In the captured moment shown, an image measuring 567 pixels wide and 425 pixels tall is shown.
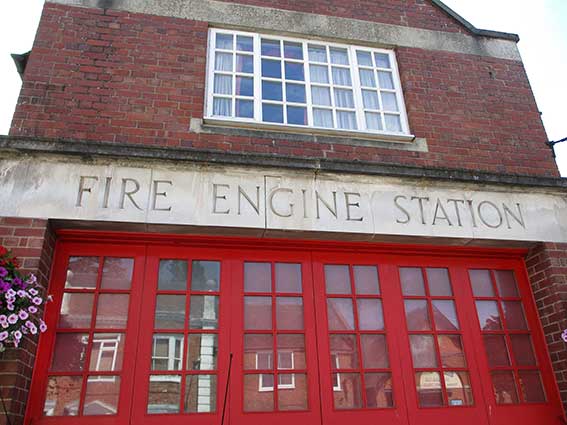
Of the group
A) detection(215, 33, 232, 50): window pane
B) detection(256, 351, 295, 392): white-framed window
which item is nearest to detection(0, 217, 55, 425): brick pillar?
detection(256, 351, 295, 392): white-framed window

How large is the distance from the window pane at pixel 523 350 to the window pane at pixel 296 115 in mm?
3543

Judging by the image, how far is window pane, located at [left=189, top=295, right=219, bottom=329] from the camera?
5.01m

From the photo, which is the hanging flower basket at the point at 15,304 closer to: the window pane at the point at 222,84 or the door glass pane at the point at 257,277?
the door glass pane at the point at 257,277

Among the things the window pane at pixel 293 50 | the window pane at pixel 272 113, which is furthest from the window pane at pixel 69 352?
the window pane at pixel 293 50

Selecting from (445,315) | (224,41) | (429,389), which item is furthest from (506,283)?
(224,41)

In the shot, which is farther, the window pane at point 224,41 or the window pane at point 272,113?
the window pane at point 224,41

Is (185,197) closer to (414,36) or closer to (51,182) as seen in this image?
(51,182)

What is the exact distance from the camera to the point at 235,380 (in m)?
4.81

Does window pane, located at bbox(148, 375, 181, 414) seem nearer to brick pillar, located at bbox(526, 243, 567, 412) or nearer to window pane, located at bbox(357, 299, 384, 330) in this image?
window pane, located at bbox(357, 299, 384, 330)

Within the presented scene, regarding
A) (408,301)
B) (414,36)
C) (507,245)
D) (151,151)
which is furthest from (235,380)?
(414,36)

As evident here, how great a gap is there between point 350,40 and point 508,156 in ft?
8.73

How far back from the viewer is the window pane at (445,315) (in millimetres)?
5535

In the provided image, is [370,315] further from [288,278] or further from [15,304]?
[15,304]

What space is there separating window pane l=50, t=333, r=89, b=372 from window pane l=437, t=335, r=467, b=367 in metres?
3.64
